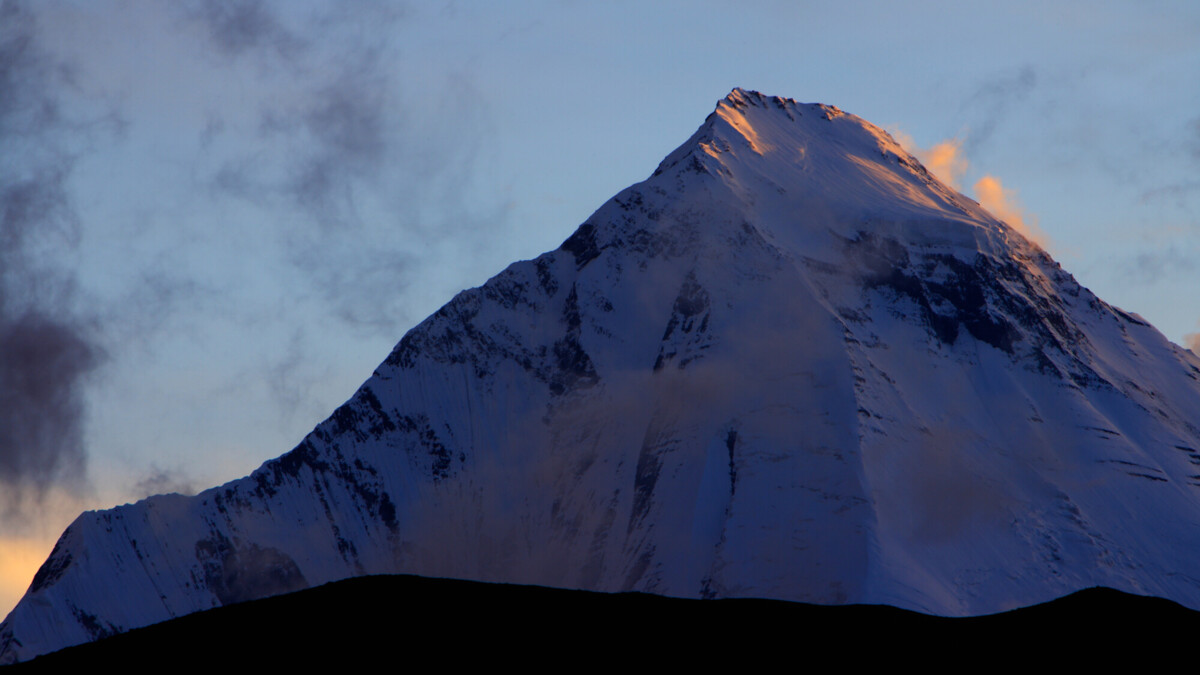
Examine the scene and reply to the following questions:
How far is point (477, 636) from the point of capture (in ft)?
148

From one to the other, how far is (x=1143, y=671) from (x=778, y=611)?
10.5 metres

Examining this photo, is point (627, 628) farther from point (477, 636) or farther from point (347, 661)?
point (347, 661)

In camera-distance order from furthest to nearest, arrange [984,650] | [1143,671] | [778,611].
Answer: [778,611] → [984,650] → [1143,671]

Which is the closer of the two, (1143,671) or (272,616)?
(1143,671)

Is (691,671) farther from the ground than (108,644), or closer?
closer

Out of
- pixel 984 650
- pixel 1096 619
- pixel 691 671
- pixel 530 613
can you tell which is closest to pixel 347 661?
pixel 530 613

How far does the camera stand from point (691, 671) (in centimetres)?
4397

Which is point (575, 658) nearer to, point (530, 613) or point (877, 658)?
point (530, 613)

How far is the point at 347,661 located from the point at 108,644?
6826mm

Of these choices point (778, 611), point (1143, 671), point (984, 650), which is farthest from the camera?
point (778, 611)

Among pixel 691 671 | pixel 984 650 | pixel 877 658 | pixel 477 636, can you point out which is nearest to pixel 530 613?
pixel 477 636

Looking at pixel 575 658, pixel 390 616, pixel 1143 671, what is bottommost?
pixel 1143 671

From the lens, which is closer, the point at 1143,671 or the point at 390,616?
the point at 1143,671

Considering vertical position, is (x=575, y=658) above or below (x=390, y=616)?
below
